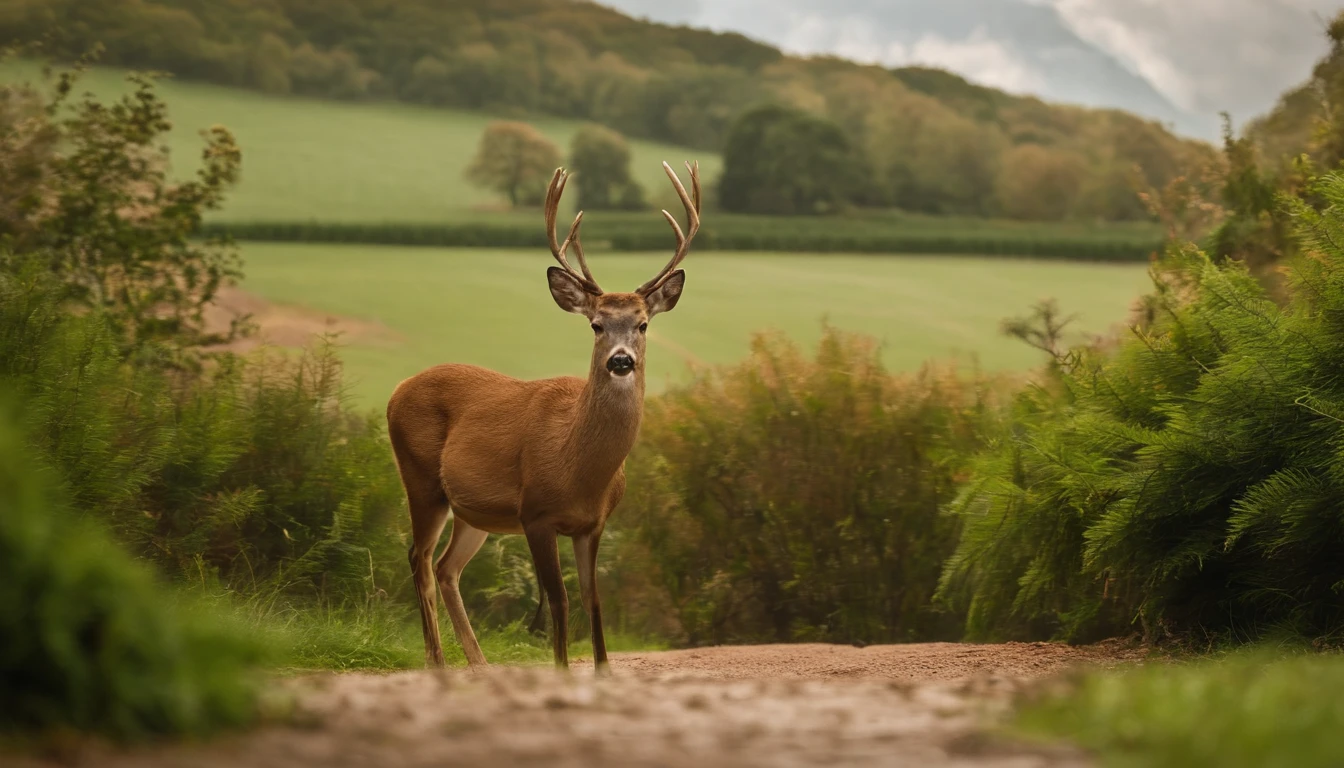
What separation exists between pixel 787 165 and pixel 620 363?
99.4 feet

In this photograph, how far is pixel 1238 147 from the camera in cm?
1647

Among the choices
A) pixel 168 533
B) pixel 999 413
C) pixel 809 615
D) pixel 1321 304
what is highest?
pixel 1321 304

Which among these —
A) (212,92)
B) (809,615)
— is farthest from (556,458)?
(212,92)

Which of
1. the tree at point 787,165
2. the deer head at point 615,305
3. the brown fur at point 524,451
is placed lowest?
the brown fur at point 524,451

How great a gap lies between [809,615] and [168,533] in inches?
362

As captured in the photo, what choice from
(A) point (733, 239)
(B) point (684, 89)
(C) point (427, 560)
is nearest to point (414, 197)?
(A) point (733, 239)

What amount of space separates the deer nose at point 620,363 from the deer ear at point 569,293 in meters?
0.73

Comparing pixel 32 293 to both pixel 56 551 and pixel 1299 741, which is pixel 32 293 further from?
pixel 1299 741

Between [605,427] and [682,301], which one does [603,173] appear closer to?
[682,301]

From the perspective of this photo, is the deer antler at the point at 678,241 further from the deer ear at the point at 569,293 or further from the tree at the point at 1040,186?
the tree at the point at 1040,186

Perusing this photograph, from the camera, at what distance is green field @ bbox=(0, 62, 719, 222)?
33.2 m

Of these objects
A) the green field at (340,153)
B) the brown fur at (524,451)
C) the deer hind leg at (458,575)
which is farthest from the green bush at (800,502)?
the green field at (340,153)

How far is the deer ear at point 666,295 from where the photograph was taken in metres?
9.38

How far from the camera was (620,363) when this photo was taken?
8625mm
